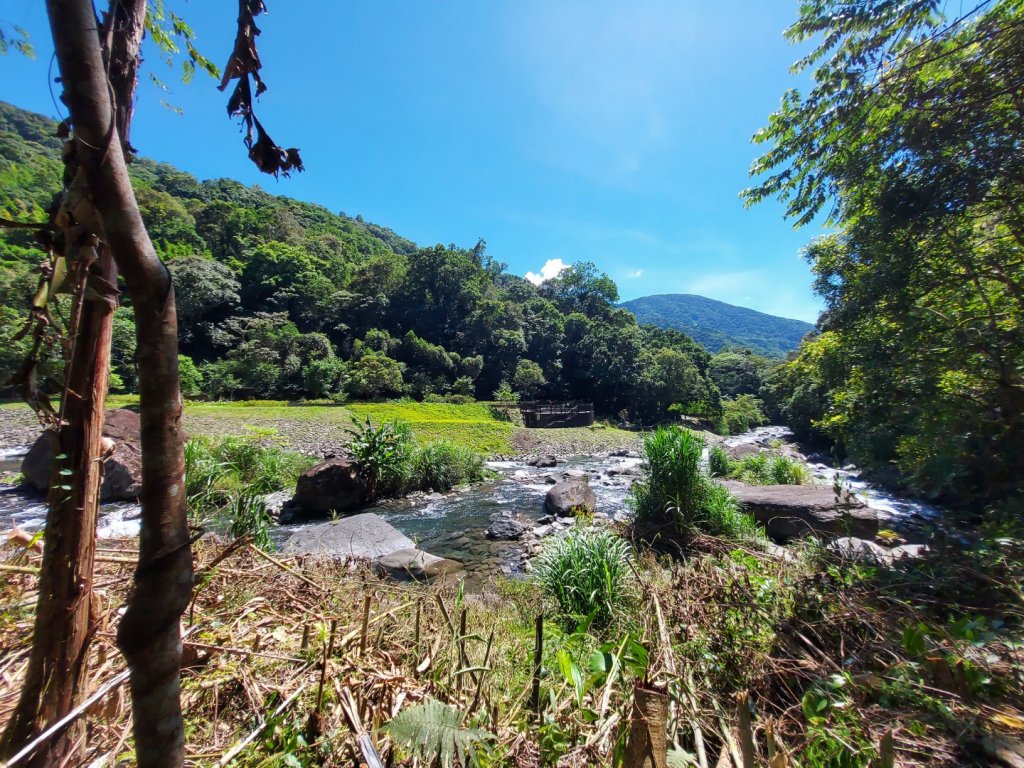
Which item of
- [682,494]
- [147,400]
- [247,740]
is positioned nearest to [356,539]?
[682,494]

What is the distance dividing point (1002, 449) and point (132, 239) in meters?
6.59

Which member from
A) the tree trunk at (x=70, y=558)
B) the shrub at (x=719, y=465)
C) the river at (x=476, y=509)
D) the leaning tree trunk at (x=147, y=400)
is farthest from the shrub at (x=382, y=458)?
the leaning tree trunk at (x=147, y=400)

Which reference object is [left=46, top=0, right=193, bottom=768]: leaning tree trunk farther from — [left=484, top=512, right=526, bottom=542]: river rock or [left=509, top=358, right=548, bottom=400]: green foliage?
[left=509, top=358, right=548, bottom=400]: green foliage

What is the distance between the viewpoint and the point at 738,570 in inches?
119

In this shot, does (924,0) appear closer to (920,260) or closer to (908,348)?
(920,260)

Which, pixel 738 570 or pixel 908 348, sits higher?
pixel 908 348

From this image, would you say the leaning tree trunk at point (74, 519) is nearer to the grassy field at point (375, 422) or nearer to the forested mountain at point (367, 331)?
the grassy field at point (375, 422)

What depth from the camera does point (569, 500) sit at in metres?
10.0

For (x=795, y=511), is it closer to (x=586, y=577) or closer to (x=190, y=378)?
(x=586, y=577)

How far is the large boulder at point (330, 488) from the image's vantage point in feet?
31.3

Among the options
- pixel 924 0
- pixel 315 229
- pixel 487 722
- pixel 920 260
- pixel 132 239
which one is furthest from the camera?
pixel 315 229

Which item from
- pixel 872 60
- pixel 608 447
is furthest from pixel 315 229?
pixel 872 60

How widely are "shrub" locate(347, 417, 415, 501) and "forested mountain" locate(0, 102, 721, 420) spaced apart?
60.9ft

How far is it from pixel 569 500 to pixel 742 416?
33.7 metres
